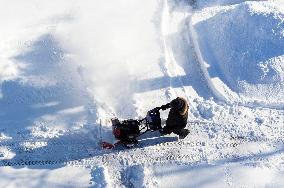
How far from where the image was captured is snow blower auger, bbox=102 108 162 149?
40.7 ft

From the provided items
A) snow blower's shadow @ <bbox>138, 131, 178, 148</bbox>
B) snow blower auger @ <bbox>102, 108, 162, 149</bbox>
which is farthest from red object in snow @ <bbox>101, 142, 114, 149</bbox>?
snow blower's shadow @ <bbox>138, 131, 178, 148</bbox>

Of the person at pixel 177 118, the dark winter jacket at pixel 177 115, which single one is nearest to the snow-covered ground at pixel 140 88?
the person at pixel 177 118

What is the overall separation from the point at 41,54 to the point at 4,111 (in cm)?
226

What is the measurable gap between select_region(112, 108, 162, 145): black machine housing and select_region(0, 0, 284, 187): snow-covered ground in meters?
0.44

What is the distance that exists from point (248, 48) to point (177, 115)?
4.27 meters

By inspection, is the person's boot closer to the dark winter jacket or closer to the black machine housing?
the dark winter jacket

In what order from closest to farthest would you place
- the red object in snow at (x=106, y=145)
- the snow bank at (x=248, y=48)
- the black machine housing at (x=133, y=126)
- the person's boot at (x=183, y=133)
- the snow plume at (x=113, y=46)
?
the black machine housing at (x=133, y=126)
the red object in snow at (x=106, y=145)
the person's boot at (x=183, y=133)
the snow plume at (x=113, y=46)
the snow bank at (x=248, y=48)

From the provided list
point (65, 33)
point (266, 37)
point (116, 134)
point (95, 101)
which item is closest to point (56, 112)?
point (95, 101)

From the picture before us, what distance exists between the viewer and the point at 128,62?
14711 millimetres

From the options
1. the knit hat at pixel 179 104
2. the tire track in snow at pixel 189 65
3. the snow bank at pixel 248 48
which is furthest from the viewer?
the snow bank at pixel 248 48

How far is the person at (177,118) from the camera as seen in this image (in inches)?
467

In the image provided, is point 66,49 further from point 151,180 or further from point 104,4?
point 151,180

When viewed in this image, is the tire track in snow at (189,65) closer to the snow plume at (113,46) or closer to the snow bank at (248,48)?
the snow bank at (248,48)

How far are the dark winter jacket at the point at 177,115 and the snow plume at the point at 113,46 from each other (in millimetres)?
1427
